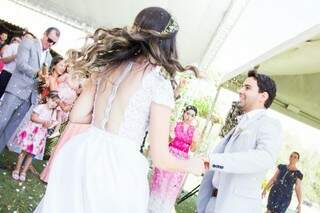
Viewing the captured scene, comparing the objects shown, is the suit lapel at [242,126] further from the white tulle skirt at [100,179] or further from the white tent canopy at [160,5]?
the white tent canopy at [160,5]

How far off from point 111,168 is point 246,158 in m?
1.30

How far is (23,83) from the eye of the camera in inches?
258

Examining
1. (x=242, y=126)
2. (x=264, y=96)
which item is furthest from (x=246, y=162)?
(x=264, y=96)

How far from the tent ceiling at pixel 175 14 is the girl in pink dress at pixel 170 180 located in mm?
3966

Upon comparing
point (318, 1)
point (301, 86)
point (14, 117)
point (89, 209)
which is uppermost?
point (318, 1)

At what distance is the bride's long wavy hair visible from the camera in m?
2.42

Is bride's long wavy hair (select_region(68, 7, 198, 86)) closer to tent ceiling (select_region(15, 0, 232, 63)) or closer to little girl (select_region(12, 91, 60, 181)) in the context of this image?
little girl (select_region(12, 91, 60, 181))

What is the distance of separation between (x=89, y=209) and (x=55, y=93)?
17.3 ft

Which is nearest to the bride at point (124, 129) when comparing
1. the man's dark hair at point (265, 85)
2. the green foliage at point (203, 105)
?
the man's dark hair at point (265, 85)

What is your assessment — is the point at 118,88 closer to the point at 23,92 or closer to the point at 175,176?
the point at 23,92

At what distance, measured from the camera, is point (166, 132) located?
235 cm

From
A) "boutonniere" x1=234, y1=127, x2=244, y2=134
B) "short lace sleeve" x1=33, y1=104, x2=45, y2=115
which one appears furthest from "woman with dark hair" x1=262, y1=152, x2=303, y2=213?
"boutonniere" x1=234, y1=127, x2=244, y2=134

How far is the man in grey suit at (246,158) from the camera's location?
3393 millimetres

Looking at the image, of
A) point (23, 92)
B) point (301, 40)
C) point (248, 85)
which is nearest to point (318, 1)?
point (301, 40)
